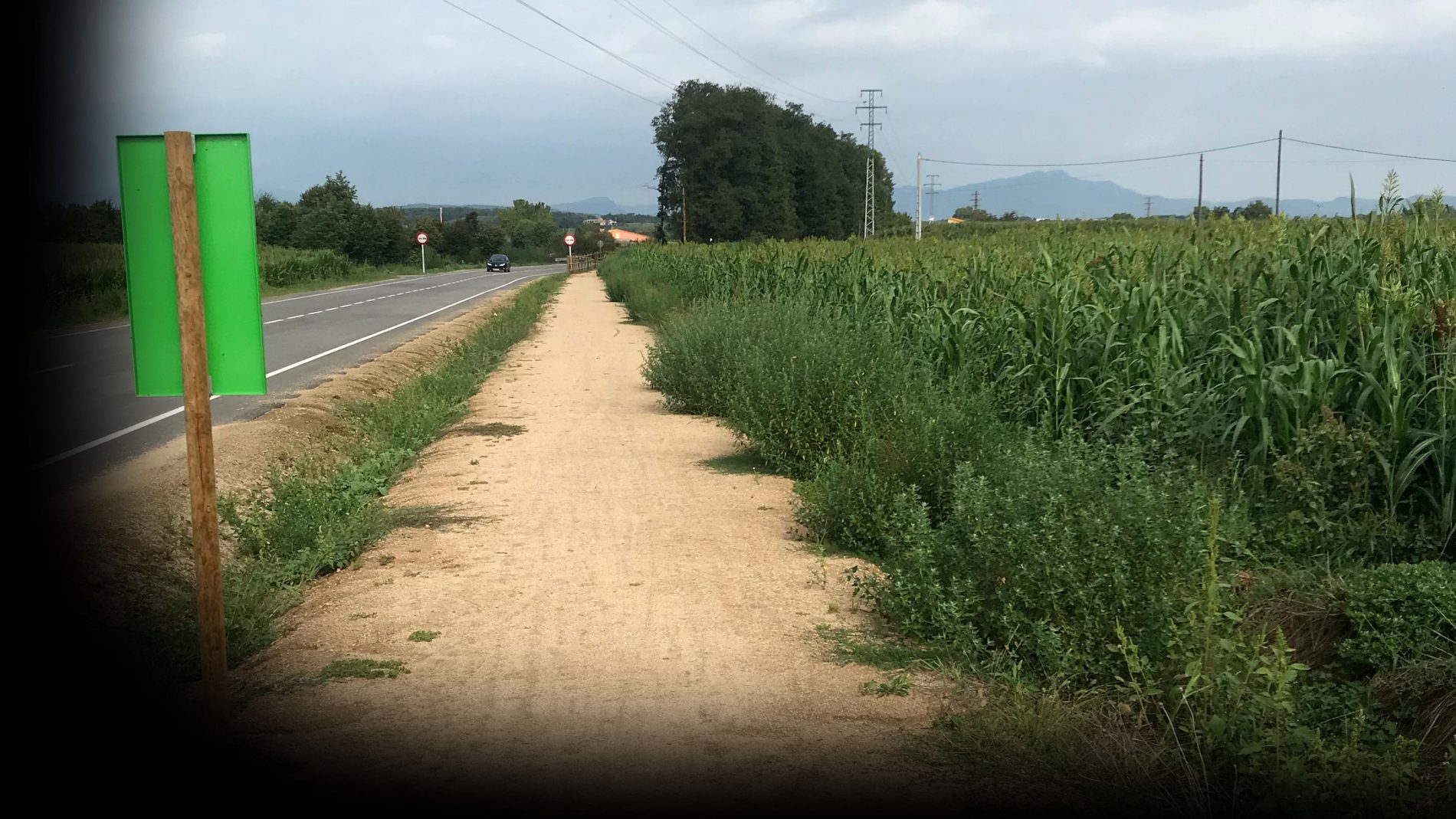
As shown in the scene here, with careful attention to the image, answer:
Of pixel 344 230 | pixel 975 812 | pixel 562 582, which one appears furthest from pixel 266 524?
pixel 344 230

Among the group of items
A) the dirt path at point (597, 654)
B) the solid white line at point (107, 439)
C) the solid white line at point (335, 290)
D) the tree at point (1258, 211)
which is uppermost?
the tree at point (1258, 211)

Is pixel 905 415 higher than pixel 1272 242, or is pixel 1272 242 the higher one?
pixel 1272 242

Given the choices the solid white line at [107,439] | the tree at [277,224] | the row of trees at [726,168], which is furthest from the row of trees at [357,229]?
the solid white line at [107,439]

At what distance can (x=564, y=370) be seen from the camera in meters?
19.0

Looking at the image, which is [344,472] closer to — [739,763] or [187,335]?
[187,335]

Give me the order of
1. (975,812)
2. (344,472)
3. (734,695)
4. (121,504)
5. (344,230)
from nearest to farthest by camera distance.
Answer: (975,812), (734,695), (121,504), (344,472), (344,230)

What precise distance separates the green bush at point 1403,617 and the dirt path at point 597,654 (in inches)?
83.7

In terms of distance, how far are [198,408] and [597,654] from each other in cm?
209

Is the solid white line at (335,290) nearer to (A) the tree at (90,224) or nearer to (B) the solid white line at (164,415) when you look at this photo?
(B) the solid white line at (164,415)

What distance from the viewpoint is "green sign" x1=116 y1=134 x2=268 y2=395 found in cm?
418

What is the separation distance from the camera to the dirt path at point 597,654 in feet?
13.8

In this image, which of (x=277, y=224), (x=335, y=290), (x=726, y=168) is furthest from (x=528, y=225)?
(x=335, y=290)

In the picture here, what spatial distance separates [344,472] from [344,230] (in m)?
62.6

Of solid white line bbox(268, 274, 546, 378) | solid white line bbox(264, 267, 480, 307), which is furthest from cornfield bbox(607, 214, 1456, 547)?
solid white line bbox(264, 267, 480, 307)
